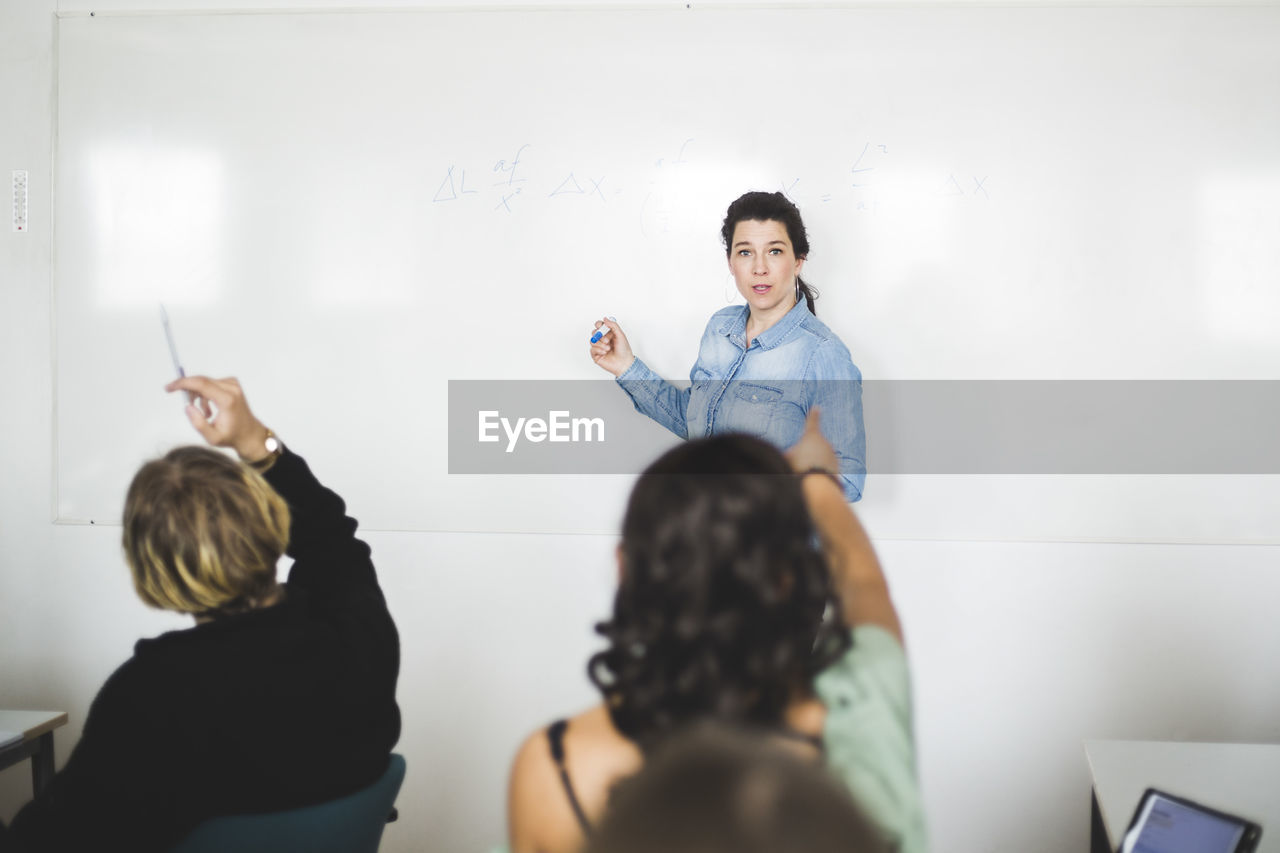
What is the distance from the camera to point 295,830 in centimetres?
115

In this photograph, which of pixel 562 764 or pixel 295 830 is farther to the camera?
pixel 295 830

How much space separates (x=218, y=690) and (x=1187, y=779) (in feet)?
4.95

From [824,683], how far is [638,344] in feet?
5.19

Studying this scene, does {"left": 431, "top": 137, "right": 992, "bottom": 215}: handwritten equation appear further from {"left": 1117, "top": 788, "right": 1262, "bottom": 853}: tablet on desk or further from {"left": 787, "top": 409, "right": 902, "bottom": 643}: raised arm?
{"left": 1117, "top": 788, "right": 1262, "bottom": 853}: tablet on desk

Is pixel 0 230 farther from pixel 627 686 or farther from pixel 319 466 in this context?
pixel 627 686

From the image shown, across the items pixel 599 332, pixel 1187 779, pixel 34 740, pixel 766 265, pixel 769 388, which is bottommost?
pixel 34 740

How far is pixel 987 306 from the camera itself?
2336 millimetres

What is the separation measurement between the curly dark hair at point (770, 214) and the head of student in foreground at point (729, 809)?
179cm

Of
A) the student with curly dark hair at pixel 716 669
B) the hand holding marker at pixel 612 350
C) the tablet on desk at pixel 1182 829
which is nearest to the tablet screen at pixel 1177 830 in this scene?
the tablet on desk at pixel 1182 829

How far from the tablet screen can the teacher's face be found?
1.30 meters

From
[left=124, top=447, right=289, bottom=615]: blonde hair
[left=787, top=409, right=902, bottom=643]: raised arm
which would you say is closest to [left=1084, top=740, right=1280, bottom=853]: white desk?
[left=787, top=409, right=902, bottom=643]: raised arm

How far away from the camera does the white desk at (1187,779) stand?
141 cm

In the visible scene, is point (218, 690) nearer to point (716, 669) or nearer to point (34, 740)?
point (716, 669)

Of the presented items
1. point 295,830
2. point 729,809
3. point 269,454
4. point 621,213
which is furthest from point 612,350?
point 729,809
